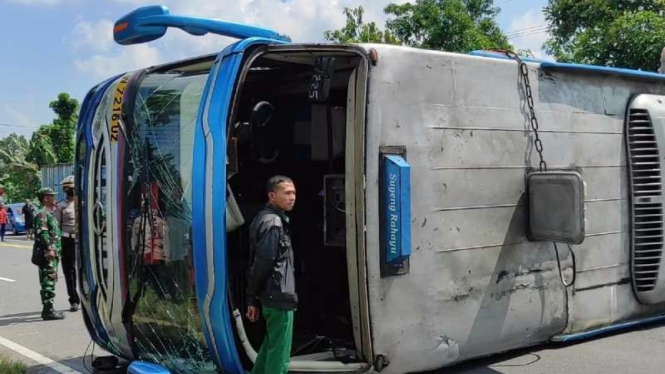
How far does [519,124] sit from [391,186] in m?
1.42

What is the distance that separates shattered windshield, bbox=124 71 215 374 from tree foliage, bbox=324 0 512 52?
1343 cm

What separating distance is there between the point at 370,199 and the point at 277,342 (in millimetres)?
1072

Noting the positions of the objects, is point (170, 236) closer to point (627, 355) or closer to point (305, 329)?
point (305, 329)

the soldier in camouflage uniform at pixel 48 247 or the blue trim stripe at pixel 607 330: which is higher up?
the soldier in camouflage uniform at pixel 48 247

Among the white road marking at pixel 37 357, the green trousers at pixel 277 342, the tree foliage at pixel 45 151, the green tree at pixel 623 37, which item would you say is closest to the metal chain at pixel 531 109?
the green trousers at pixel 277 342

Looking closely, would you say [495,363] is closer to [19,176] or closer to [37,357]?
[37,357]

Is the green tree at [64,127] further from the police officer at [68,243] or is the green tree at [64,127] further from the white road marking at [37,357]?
the white road marking at [37,357]

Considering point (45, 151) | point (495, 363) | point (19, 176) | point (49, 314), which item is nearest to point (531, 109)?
point (495, 363)

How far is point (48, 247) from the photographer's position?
28.4ft

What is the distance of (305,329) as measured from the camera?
5574 millimetres

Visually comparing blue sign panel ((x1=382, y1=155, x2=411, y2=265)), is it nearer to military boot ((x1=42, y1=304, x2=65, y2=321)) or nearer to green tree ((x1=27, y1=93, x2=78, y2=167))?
military boot ((x1=42, y1=304, x2=65, y2=321))

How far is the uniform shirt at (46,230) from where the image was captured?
8656 millimetres

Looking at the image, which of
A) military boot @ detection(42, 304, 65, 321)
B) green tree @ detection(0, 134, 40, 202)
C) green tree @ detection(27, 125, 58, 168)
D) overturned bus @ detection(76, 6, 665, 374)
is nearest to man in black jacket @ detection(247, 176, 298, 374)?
overturned bus @ detection(76, 6, 665, 374)

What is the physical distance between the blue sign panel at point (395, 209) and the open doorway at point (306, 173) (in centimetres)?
32
